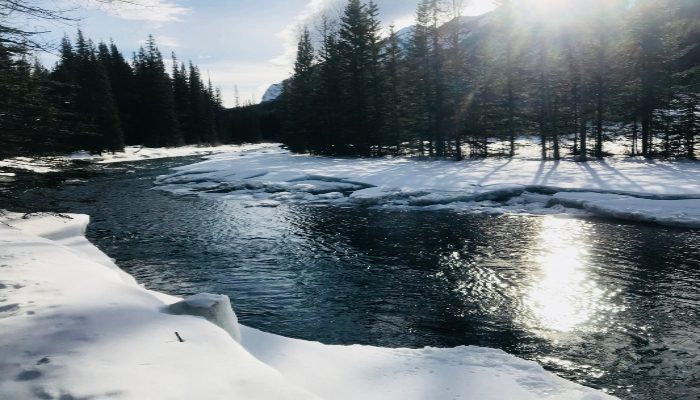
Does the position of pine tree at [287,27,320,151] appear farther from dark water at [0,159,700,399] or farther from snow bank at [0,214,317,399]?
snow bank at [0,214,317,399]

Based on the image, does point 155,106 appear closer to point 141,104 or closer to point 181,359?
point 141,104

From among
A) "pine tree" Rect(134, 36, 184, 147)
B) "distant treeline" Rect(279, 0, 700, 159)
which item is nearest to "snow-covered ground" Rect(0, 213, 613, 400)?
"distant treeline" Rect(279, 0, 700, 159)

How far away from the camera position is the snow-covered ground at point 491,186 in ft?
51.1

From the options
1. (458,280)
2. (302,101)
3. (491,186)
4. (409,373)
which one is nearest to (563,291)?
(458,280)

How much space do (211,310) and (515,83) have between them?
102ft

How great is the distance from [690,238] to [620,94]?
1926 cm

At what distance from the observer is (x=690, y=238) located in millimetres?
12203

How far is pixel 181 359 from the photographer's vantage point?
398 centimetres

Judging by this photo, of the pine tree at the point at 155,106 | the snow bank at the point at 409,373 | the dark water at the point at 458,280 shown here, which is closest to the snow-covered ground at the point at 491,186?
the dark water at the point at 458,280

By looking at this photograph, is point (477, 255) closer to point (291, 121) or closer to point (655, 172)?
point (655, 172)

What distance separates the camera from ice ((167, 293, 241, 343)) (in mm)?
5285

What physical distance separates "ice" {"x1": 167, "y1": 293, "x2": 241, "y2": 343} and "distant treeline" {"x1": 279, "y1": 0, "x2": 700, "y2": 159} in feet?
88.9

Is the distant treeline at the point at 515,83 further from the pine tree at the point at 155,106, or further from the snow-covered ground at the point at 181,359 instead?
the pine tree at the point at 155,106

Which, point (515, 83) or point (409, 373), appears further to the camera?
point (515, 83)
